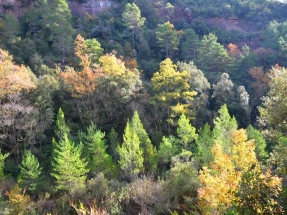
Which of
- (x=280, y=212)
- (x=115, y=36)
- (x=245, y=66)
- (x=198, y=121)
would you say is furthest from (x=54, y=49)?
(x=280, y=212)

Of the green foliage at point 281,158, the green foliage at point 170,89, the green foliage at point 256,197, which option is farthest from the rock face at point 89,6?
the green foliage at point 256,197

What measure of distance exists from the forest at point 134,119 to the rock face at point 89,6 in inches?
8.7

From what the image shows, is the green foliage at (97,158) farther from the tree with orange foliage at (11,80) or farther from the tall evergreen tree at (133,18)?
the tall evergreen tree at (133,18)

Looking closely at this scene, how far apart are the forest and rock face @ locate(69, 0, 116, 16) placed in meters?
0.22

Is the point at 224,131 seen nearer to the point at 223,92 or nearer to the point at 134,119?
the point at 134,119

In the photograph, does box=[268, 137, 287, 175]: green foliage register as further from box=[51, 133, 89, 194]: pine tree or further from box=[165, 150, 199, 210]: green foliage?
box=[51, 133, 89, 194]: pine tree

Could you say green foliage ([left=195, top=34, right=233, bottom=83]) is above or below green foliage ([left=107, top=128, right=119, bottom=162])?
above

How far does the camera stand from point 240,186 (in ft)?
25.8

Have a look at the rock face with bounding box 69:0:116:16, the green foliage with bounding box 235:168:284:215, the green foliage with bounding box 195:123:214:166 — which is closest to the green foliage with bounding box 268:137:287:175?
the green foliage with bounding box 235:168:284:215

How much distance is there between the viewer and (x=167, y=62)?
1028 inches

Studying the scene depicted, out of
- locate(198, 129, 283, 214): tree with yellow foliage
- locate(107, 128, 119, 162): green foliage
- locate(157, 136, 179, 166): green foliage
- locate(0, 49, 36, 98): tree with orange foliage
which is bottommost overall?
locate(107, 128, 119, 162): green foliage

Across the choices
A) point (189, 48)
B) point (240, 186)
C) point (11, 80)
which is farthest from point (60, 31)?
point (240, 186)

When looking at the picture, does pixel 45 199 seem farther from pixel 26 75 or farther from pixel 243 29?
pixel 243 29

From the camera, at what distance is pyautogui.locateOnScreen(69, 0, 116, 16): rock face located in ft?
149
